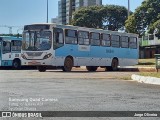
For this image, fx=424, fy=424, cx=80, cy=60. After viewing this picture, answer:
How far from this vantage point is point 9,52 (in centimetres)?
3372

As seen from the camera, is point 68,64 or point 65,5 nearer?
point 68,64

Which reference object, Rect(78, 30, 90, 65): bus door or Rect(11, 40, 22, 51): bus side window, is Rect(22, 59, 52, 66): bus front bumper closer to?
Rect(78, 30, 90, 65): bus door

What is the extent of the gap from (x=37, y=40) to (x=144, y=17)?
2821cm

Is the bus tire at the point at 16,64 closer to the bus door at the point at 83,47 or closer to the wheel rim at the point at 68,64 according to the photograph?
the bus door at the point at 83,47

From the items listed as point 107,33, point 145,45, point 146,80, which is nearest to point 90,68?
point 107,33

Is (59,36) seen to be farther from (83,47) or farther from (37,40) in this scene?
(83,47)

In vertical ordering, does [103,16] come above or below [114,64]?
above

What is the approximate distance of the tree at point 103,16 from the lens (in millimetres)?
80056

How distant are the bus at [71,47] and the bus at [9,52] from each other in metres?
7.03

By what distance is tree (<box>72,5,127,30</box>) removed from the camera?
80.1 m

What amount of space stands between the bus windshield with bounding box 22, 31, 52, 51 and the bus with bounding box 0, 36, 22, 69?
787 centimetres

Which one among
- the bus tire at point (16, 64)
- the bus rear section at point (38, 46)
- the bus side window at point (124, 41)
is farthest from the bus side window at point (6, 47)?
the bus side window at point (124, 41)

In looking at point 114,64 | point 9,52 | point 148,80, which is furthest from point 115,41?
point 148,80

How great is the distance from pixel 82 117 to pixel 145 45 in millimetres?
80407
